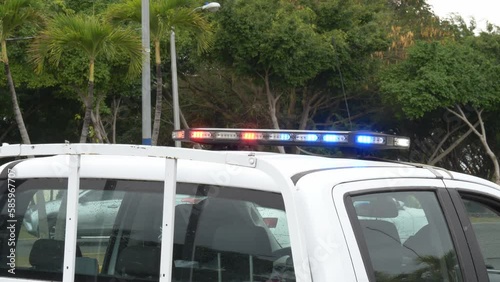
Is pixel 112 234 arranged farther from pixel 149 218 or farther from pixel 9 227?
pixel 9 227

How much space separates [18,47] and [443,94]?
16.5m

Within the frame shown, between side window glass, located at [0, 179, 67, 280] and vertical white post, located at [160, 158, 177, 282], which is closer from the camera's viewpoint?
vertical white post, located at [160, 158, 177, 282]

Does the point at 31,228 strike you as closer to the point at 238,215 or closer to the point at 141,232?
the point at 141,232

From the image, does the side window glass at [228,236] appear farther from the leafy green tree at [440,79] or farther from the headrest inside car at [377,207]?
the leafy green tree at [440,79]

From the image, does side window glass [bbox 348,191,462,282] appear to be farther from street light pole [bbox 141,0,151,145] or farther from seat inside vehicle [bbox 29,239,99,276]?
street light pole [bbox 141,0,151,145]

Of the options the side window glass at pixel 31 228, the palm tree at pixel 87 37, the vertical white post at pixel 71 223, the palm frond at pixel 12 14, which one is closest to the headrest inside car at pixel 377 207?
the vertical white post at pixel 71 223

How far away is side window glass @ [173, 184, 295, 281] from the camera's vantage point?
240 cm

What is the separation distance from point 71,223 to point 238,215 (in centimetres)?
57

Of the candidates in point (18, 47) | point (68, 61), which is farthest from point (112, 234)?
point (18, 47)

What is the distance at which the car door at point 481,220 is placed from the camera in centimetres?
279

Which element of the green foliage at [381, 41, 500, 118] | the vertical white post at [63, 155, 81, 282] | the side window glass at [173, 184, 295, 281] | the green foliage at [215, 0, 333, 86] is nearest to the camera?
the side window glass at [173, 184, 295, 281]

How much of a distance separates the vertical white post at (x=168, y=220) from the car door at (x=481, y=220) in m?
1.04

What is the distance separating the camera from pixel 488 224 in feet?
10.2

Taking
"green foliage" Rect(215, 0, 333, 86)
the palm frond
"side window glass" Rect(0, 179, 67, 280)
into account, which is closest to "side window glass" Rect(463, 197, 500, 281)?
"side window glass" Rect(0, 179, 67, 280)
